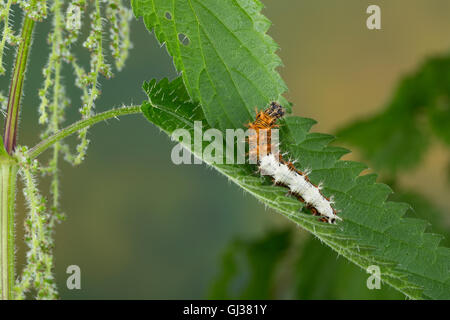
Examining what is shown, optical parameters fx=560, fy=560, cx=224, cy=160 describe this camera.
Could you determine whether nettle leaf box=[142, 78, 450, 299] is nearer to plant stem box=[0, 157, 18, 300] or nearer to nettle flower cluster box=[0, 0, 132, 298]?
nettle flower cluster box=[0, 0, 132, 298]

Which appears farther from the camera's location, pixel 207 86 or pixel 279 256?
Result: pixel 279 256

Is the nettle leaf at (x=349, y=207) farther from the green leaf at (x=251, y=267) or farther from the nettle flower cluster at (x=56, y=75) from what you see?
the green leaf at (x=251, y=267)

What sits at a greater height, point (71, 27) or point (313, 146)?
point (71, 27)

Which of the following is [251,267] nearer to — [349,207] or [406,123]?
[406,123]

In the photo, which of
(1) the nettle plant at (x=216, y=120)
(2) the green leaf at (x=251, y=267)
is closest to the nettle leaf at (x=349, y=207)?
(1) the nettle plant at (x=216, y=120)

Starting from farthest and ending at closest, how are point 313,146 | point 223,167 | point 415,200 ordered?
point 415,200 → point 313,146 → point 223,167

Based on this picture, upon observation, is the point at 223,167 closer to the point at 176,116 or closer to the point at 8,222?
the point at 176,116

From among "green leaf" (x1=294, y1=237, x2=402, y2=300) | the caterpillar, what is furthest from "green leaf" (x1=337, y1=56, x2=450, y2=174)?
the caterpillar
